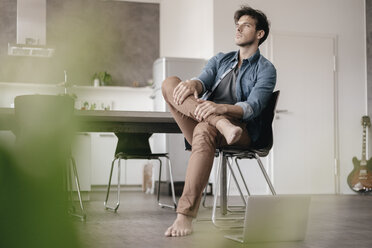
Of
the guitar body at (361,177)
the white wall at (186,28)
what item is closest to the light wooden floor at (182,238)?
the guitar body at (361,177)

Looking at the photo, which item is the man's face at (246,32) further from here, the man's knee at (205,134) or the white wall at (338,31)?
the white wall at (338,31)

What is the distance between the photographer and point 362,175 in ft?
18.8

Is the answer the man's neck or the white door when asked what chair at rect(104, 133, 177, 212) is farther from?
the white door

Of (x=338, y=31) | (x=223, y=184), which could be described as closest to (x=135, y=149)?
(x=223, y=184)

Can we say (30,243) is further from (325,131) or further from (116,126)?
(325,131)

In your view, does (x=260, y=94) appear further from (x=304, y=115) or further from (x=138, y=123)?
(x=304, y=115)

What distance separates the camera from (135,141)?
3.75 m

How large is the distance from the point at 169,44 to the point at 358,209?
4.22 m

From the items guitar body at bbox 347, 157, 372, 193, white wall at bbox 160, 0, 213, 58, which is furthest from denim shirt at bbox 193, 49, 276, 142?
guitar body at bbox 347, 157, 372, 193

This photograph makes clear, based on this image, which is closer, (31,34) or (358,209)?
(358,209)

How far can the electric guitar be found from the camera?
5.68 m

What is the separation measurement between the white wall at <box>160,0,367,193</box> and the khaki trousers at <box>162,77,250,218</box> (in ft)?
11.5

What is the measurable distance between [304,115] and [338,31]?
1.12m

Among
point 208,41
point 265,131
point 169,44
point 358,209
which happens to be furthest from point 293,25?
point 265,131
